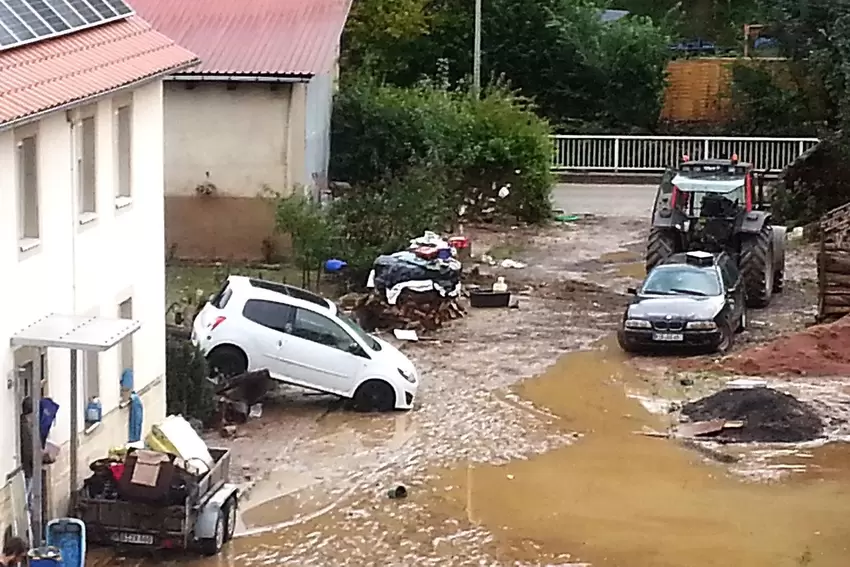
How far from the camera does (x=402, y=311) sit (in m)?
27.3

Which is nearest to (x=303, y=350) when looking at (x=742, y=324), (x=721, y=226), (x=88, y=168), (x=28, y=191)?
(x=88, y=168)

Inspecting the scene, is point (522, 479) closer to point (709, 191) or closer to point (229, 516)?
point (229, 516)

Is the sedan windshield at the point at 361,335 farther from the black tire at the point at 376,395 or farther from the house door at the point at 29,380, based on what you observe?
the house door at the point at 29,380

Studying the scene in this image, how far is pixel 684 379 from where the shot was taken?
2395 centimetres

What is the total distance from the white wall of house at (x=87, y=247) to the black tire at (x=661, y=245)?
1267 cm

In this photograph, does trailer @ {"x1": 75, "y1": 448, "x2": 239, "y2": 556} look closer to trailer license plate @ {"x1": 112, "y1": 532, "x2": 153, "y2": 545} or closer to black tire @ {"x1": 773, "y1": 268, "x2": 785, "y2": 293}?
trailer license plate @ {"x1": 112, "y1": 532, "x2": 153, "y2": 545}

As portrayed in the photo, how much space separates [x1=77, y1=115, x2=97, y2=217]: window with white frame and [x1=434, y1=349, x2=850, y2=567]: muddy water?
5.17 meters

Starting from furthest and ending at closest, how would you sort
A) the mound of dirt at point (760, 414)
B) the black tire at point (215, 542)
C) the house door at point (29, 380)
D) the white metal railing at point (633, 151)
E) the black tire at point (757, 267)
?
the white metal railing at point (633, 151)
the black tire at point (757, 267)
the mound of dirt at point (760, 414)
the black tire at point (215, 542)
the house door at point (29, 380)

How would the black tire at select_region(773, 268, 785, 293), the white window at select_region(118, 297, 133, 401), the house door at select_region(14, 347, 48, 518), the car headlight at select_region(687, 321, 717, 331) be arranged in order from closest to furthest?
the house door at select_region(14, 347, 48, 518)
the white window at select_region(118, 297, 133, 401)
the car headlight at select_region(687, 321, 717, 331)
the black tire at select_region(773, 268, 785, 293)

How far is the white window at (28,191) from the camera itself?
1565cm

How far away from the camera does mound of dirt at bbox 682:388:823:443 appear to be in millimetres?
20875

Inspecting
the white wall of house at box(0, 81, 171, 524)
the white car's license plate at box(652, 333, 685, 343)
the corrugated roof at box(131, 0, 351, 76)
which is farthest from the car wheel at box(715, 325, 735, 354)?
the corrugated roof at box(131, 0, 351, 76)

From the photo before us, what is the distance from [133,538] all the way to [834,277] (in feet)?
49.7

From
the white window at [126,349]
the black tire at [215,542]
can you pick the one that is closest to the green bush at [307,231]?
the white window at [126,349]
